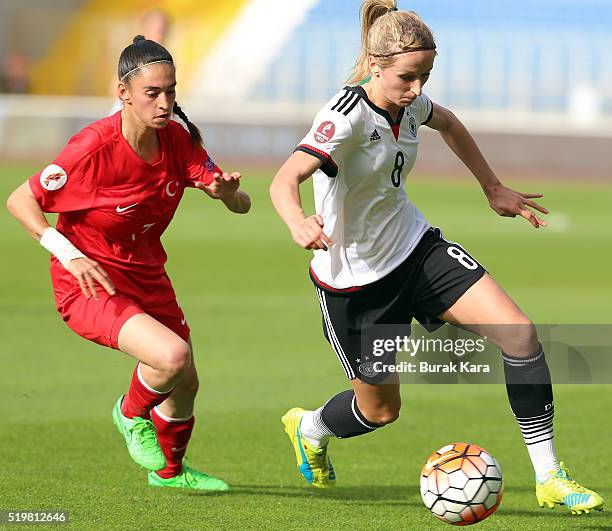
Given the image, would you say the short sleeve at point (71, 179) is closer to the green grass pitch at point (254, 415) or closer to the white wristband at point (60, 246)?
the white wristband at point (60, 246)

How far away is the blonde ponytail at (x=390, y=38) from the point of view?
5031 mm

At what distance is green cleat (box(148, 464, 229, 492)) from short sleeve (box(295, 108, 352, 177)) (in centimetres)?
181

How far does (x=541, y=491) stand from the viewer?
16.2 ft

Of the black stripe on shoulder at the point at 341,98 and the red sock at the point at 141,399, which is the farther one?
the red sock at the point at 141,399

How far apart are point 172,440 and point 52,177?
151 cm

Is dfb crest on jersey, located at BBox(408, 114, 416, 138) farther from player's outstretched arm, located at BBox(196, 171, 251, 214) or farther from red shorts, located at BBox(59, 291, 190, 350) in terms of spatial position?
red shorts, located at BBox(59, 291, 190, 350)

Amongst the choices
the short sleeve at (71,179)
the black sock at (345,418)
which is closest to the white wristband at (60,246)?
the short sleeve at (71,179)

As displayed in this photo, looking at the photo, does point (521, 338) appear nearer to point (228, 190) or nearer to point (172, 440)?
point (228, 190)

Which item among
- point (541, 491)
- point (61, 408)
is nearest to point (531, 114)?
point (61, 408)

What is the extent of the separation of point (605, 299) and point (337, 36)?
23.3 meters

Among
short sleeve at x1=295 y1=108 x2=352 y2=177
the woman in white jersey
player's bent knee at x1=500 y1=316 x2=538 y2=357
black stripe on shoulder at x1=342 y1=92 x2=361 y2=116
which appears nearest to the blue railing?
the woman in white jersey

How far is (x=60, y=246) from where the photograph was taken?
16.8 feet

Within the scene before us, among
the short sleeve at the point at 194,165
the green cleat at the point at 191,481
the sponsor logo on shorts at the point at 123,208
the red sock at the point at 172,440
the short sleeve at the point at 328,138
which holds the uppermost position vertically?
the short sleeve at the point at 328,138

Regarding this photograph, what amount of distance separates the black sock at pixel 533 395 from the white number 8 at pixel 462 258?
496mm
